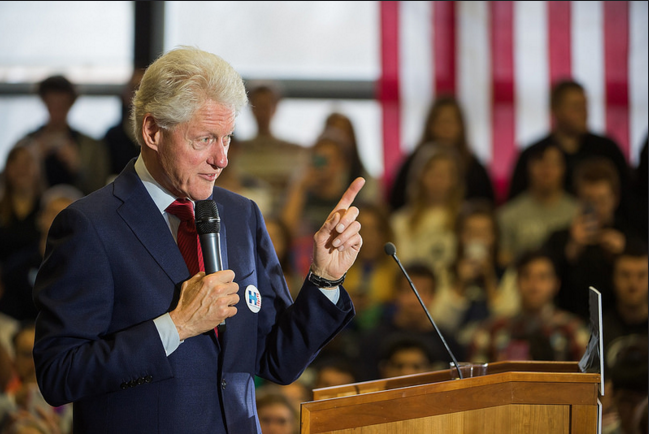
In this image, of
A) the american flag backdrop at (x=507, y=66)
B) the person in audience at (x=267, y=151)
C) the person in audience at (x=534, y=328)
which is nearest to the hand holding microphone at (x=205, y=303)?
the person in audience at (x=534, y=328)

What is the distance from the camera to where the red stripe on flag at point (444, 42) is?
4.98m

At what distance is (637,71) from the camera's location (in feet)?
16.1

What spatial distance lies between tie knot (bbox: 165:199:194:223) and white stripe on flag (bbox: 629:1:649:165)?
399 cm

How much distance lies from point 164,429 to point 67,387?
0.65ft

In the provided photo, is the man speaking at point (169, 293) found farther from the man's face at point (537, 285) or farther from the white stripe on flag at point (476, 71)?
the white stripe on flag at point (476, 71)

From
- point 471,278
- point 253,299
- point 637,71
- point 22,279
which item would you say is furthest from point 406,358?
point 637,71

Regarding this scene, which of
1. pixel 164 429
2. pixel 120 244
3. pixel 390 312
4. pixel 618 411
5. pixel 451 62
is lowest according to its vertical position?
pixel 618 411

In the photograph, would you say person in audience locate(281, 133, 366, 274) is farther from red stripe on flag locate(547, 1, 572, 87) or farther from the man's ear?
the man's ear

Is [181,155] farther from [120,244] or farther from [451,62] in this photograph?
[451,62]

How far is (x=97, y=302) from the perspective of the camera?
1399 mm

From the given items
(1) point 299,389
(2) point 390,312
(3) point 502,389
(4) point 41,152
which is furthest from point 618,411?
(4) point 41,152

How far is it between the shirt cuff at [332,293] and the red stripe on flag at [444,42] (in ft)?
11.8

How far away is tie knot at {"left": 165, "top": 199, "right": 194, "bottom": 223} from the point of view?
61.0 inches

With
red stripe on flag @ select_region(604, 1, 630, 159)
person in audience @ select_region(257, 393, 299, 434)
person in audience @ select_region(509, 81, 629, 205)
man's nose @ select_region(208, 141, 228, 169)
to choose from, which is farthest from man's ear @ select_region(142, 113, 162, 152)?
red stripe on flag @ select_region(604, 1, 630, 159)
